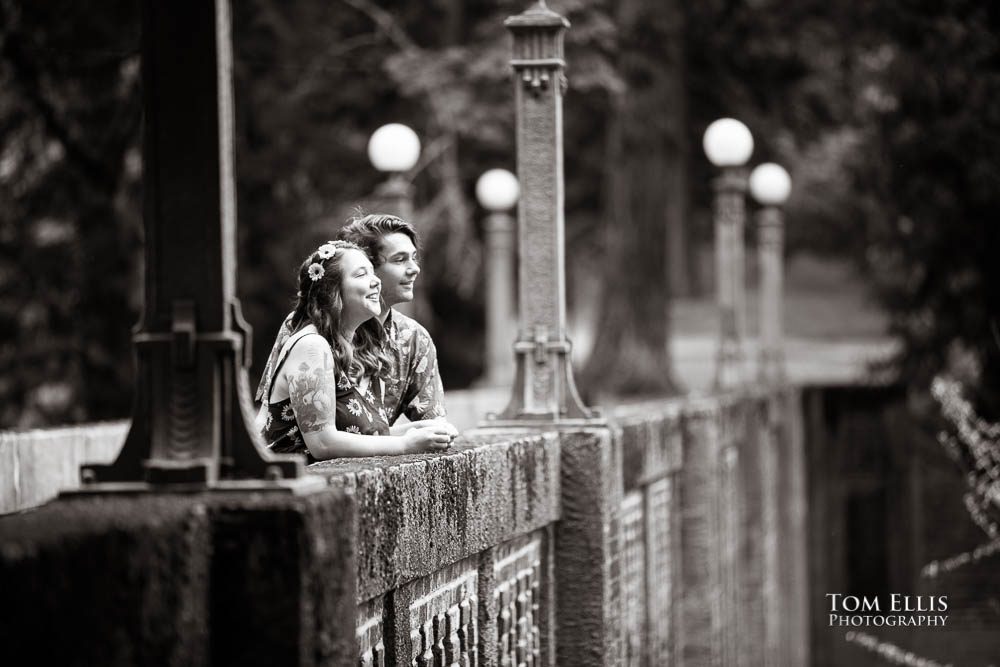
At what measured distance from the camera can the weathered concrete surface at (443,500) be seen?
164 inches

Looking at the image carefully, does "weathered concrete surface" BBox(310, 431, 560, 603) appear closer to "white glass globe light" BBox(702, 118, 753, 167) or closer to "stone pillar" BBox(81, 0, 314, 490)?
"stone pillar" BBox(81, 0, 314, 490)

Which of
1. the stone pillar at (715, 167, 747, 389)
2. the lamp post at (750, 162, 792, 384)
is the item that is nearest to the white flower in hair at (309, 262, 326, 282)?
the stone pillar at (715, 167, 747, 389)

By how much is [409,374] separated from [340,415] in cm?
59

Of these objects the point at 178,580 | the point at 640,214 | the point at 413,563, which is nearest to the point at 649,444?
the point at 413,563

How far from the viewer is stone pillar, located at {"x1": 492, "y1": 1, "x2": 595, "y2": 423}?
723cm

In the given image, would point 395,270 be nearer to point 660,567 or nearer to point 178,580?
point 178,580

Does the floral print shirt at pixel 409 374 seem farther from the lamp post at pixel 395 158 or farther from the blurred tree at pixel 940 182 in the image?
the blurred tree at pixel 940 182

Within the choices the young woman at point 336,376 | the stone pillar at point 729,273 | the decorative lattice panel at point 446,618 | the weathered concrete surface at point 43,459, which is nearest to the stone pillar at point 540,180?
the young woman at point 336,376

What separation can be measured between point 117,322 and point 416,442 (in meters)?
18.4

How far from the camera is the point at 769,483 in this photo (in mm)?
17484

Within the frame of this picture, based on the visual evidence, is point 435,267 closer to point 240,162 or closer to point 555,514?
point 240,162

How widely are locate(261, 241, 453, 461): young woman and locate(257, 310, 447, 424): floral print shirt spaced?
106 mm

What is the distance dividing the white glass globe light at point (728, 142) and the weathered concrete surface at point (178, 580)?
12962 mm

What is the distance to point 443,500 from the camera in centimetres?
490
